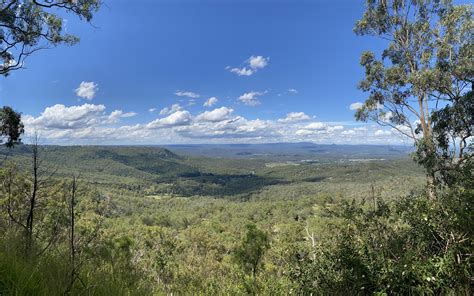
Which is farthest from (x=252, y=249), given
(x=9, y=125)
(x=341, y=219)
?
(x=9, y=125)

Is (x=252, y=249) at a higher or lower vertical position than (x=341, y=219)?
lower

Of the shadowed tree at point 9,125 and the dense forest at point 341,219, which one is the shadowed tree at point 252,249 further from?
the shadowed tree at point 9,125

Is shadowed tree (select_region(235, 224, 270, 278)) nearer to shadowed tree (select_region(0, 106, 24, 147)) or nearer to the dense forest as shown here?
the dense forest

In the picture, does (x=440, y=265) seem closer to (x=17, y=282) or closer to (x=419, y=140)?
(x=17, y=282)

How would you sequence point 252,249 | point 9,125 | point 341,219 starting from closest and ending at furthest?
1. point 341,219
2. point 9,125
3. point 252,249

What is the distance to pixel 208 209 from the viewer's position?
101500mm

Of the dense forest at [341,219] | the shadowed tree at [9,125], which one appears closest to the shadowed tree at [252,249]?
the dense forest at [341,219]

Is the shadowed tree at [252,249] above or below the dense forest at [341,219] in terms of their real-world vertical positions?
below

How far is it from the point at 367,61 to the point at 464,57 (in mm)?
3901

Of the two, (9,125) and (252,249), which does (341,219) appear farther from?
(9,125)

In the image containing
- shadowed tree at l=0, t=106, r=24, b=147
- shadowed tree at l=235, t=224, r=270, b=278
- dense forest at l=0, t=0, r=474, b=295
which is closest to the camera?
dense forest at l=0, t=0, r=474, b=295

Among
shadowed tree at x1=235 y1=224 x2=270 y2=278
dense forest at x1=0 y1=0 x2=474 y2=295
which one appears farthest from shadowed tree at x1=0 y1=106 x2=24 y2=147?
shadowed tree at x1=235 y1=224 x2=270 y2=278

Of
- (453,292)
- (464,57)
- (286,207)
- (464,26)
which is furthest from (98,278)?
(286,207)

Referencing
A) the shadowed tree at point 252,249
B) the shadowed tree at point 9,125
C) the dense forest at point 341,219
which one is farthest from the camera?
the shadowed tree at point 252,249
